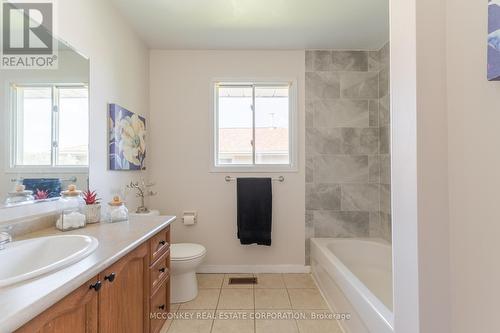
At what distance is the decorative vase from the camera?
1.51 metres

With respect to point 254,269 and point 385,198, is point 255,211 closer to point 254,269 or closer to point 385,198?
point 254,269

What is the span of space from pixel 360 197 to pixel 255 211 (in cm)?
117

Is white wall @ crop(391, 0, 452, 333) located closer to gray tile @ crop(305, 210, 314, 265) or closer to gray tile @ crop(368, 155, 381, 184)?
gray tile @ crop(305, 210, 314, 265)

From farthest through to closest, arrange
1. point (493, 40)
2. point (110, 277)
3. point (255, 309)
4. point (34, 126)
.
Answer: point (255, 309) → point (34, 126) → point (110, 277) → point (493, 40)

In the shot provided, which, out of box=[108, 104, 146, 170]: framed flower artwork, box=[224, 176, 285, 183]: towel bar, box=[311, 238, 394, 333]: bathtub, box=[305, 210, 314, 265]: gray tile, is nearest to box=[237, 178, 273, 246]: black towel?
box=[224, 176, 285, 183]: towel bar

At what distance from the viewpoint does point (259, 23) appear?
2.17m

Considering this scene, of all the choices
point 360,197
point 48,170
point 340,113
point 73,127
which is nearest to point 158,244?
point 48,170

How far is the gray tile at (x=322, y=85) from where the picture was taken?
2658 mm

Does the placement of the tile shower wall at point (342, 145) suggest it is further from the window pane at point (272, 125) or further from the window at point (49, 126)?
the window at point (49, 126)

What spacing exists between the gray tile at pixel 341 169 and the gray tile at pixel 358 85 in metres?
0.68

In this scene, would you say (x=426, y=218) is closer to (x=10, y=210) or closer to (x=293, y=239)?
(x=10, y=210)

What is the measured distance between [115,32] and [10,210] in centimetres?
155

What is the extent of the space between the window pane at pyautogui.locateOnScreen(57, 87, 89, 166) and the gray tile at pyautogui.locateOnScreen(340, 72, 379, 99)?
2409 millimetres

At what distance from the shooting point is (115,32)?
1977 millimetres
